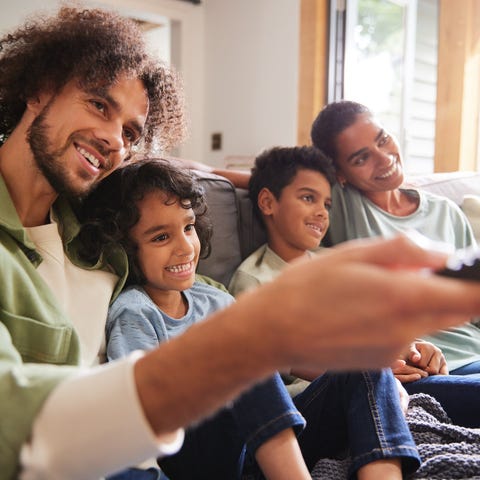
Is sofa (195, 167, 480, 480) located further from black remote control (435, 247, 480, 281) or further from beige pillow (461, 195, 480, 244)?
black remote control (435, 247, 480, 281)

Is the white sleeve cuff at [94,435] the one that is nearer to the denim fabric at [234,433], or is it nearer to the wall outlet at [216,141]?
the denim fabric at [234,433]

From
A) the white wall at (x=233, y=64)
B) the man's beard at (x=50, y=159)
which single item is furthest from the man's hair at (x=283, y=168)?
the white wall at (x=233, y=64)

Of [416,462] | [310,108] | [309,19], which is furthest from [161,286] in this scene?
[309,19]

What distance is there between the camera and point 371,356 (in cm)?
38

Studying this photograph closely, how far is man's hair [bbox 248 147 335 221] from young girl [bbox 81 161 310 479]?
0.32 meters

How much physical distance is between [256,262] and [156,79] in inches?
21.7

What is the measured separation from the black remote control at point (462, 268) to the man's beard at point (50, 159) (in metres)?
0.72

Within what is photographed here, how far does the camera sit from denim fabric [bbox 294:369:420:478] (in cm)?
89

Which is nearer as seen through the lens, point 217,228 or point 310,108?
point 217,228

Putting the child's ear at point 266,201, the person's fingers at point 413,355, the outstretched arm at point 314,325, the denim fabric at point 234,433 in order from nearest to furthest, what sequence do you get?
the outstretched arm at point 314,325 → the denim fabric at point 234,433 → the person's fingers at point 413,355 → the child's ear at point 266,201

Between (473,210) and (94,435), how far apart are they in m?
1.82

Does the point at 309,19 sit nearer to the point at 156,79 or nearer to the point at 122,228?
the point at 156,79

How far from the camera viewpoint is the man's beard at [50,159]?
0.96 metres

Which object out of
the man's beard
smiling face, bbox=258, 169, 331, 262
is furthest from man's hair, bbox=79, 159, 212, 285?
smiling face, bbox=258, 169, 331, 262
